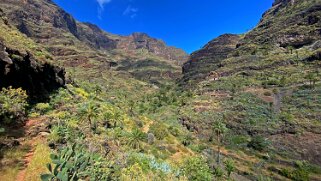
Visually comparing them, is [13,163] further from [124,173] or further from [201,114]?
[201,114]

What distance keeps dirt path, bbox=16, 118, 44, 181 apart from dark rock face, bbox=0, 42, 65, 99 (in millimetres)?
4676

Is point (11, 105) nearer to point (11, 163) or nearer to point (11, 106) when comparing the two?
point (11, 106)

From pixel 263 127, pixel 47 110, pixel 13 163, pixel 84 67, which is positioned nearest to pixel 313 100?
pixel 263 127

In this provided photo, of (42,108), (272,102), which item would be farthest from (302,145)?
(42,108)

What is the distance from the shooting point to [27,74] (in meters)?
30.8

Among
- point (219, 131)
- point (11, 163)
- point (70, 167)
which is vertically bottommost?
point (219, 131)

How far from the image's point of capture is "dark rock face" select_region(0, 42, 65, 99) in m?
26.3

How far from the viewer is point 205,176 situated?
1433 inches

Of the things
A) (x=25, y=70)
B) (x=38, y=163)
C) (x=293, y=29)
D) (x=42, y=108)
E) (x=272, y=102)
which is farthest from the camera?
(x=293, y=29)

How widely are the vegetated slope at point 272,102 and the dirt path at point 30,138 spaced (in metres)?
53.5

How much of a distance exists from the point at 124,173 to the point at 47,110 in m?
14.7

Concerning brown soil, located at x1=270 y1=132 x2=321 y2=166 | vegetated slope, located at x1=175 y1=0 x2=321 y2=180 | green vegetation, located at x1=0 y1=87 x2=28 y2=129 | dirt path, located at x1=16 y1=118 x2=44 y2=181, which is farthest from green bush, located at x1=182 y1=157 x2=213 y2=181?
brown soil, located at x1=270 y1=132 x2=321 y2=166

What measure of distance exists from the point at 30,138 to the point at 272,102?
3294 inches

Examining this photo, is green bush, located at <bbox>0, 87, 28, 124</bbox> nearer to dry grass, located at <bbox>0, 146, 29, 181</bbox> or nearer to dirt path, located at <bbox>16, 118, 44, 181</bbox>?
dirt path, located at <bbox>16, 118, 44, 181</bbox>
